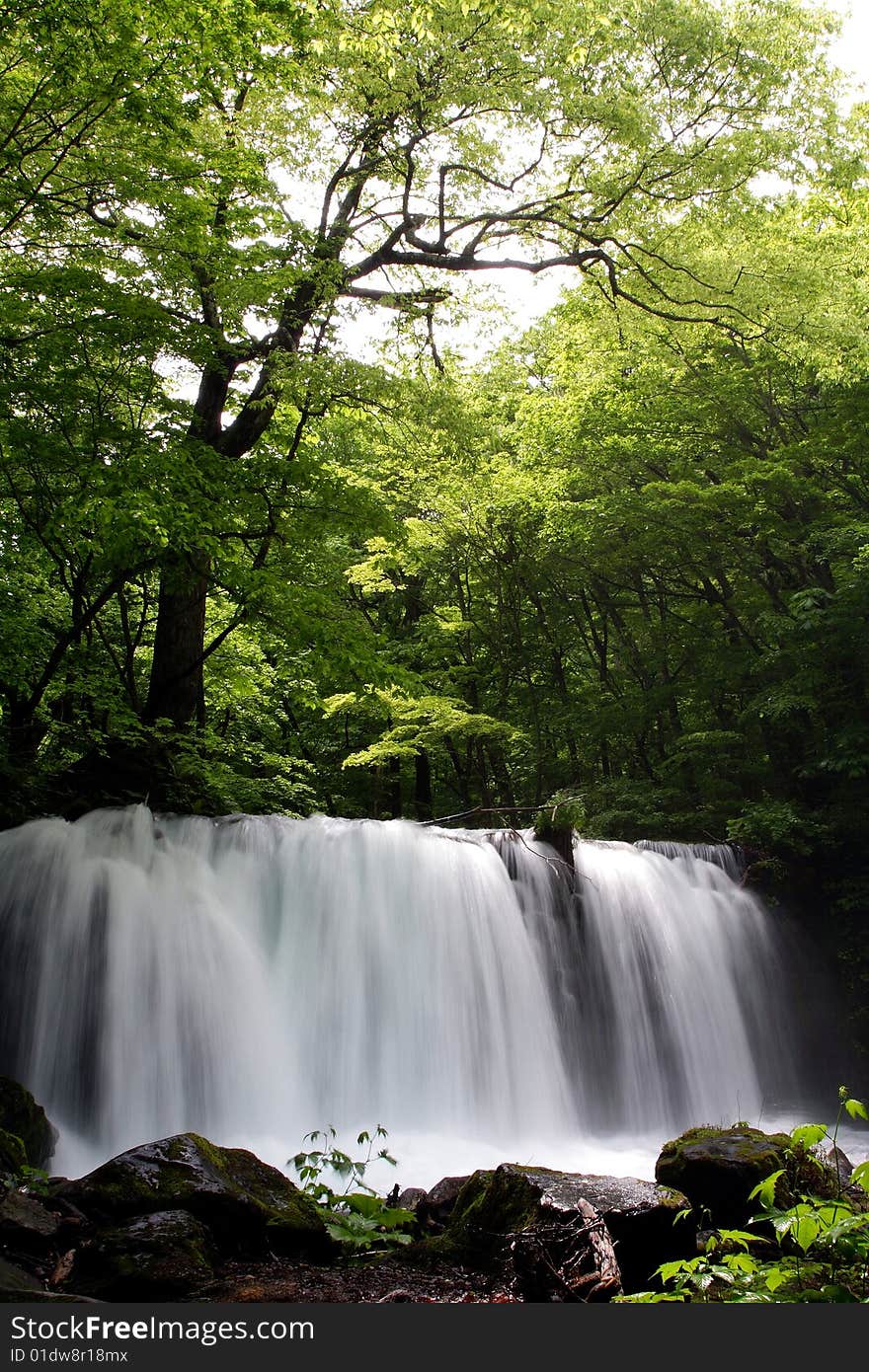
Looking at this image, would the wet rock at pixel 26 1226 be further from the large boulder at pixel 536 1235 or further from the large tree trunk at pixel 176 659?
the large tree trunk at pixel 176 659

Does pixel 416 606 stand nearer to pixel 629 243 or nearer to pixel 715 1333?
pixel 629 243

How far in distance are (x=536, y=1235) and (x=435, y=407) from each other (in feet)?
29.0

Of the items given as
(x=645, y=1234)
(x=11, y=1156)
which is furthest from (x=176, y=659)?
(x=645, y=1234)

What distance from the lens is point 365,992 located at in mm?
8773

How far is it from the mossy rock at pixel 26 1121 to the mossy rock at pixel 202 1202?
170cm

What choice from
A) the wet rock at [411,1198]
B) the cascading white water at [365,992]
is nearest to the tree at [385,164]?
the cascading white water at [365,992]

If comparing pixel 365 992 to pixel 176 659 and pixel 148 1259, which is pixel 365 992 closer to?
pixel 176 659

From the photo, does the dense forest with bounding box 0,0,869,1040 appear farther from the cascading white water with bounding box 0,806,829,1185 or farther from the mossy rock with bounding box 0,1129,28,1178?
the mossy rock with bounding box 0,1129,28,1178

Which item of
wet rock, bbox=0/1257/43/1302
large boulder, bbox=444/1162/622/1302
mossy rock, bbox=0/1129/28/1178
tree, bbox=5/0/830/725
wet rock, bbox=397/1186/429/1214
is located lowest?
wet rock, bbox=397/1186/429/1214

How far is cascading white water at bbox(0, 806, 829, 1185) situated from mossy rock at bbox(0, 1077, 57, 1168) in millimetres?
786

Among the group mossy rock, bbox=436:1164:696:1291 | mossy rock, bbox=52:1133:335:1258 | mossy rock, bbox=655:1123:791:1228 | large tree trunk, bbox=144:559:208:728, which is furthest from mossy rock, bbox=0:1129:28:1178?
large tree trunk, bbox=144:559:208:728

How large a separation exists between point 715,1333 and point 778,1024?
1144 cm

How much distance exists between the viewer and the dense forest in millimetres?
6980

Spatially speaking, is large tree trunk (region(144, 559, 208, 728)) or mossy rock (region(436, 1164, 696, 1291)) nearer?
mossy rock (region(436, 1164, 696, 1291))
